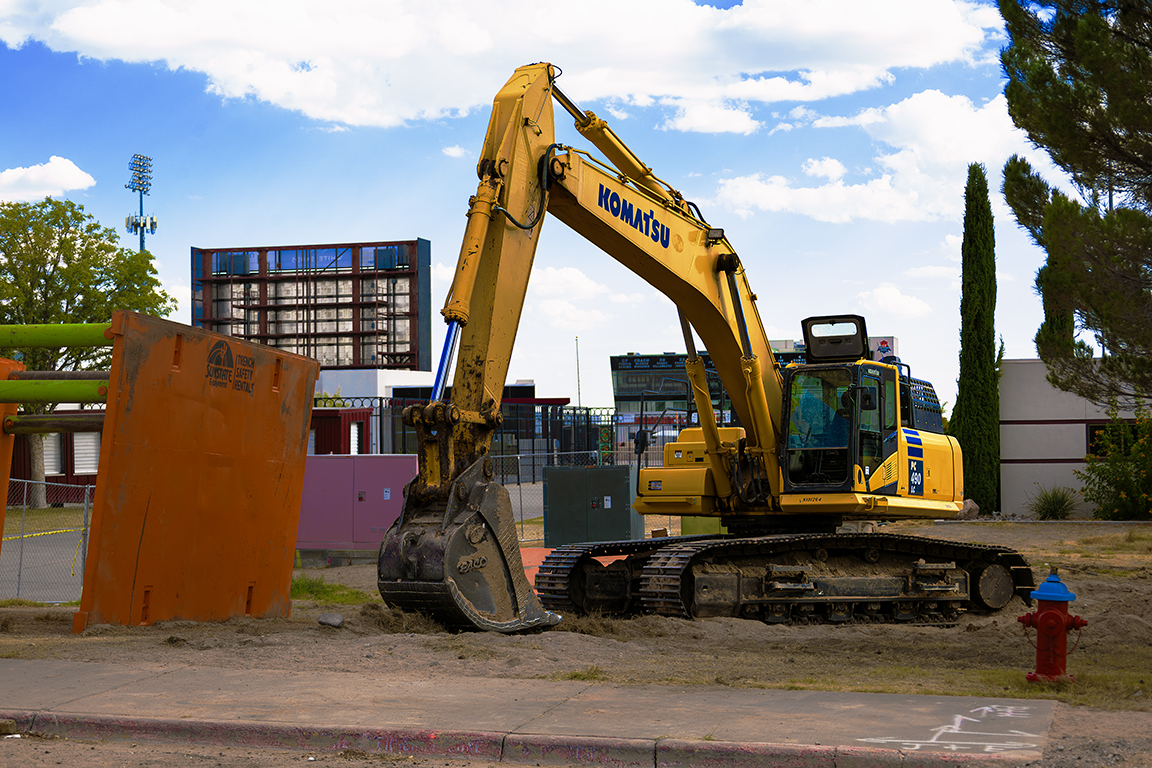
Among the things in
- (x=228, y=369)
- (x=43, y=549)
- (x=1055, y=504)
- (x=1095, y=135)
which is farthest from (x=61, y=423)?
(x=1055, y=504)

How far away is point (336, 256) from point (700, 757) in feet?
197

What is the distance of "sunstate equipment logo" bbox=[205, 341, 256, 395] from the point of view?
10.3 metres

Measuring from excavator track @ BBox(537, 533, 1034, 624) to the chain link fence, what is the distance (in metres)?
5.37

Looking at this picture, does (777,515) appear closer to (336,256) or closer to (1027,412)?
(1027,412)

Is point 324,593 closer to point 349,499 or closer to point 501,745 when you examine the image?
point 349,499

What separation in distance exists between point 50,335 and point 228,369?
5.62 feet

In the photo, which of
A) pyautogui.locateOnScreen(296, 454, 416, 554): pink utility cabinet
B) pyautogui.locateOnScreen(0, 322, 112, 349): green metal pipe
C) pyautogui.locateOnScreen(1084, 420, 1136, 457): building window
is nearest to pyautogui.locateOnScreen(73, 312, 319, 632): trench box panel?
pyautogui.locateOnScreen(0, 322, 112, 349): green metal pipe

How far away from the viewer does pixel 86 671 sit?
7.85 m

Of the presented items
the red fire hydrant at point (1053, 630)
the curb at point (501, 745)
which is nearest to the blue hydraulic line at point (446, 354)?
the curb at point (501, 745)

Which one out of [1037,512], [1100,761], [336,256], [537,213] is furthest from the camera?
[336,256]

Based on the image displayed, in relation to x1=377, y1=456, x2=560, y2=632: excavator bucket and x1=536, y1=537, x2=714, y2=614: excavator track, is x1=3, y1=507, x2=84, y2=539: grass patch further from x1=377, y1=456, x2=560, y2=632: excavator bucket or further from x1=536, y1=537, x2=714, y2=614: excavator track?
x1=377, y1=456, x2=560, y2=632: excavator bucket

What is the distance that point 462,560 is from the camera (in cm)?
872

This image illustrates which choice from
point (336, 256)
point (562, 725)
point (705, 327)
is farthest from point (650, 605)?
point (336, 256)

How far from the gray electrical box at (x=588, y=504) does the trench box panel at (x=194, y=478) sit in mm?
9272
